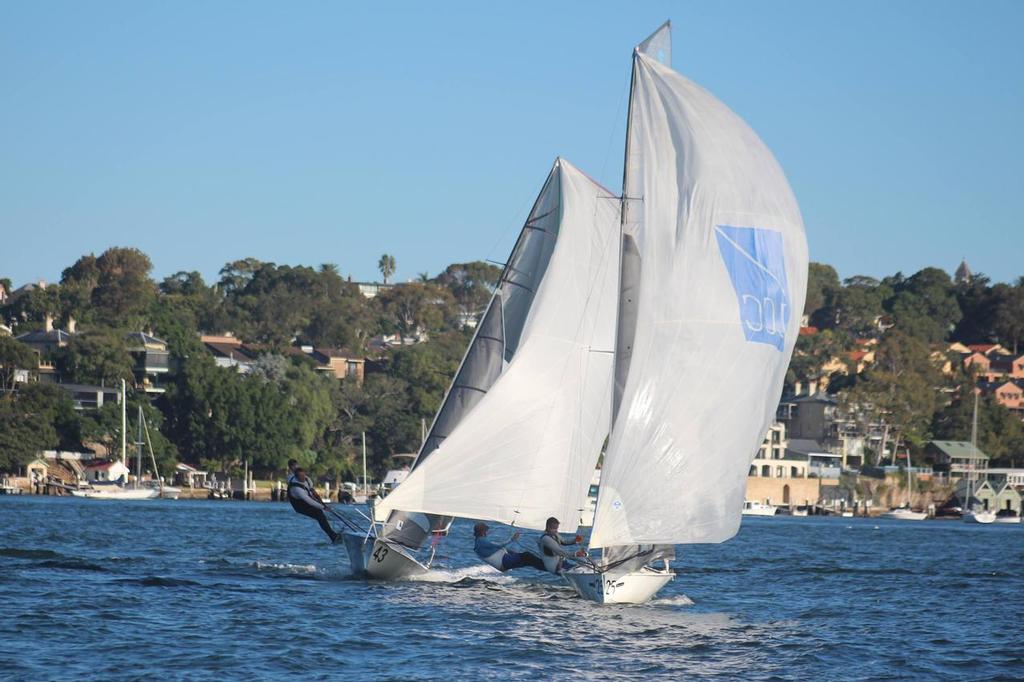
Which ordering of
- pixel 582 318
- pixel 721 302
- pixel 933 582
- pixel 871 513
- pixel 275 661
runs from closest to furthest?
1. pixel 275 661
2. pixel 721 302
3. pixel 582 318
4. pixel 933 582
5. pixel 871 513

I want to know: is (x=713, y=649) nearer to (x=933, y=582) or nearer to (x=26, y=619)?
(x=26, y=619)

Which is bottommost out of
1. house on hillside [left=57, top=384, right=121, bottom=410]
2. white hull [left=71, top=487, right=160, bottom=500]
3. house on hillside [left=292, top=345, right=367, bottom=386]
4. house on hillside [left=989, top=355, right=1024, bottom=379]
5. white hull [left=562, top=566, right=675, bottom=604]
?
white hull [left=562, top=566, right=675, bottom=604]

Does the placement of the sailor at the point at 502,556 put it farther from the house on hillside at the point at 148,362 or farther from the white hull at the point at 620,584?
the house on hillside at the point at 148,362

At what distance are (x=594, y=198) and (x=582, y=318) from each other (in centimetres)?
262

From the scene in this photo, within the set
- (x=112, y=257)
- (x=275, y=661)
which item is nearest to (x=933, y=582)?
(x=275, y=661)

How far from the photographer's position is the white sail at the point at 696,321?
3142cm

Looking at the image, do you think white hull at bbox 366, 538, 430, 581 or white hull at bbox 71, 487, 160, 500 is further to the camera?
white hull at bbox 71, 487, 160, 500

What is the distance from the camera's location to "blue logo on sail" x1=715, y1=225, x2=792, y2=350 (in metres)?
31.4

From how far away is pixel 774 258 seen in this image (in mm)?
31844

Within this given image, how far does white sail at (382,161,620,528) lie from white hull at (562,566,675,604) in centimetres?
262

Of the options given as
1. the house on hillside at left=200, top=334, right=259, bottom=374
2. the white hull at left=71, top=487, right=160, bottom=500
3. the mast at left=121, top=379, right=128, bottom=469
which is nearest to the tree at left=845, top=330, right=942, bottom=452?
the house on hillside at left=200, top=334, right=259, bottom=374

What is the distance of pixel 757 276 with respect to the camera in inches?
1244

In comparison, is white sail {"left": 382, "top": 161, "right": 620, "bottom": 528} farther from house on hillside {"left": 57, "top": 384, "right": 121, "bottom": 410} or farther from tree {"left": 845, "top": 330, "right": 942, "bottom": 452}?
tree {"left": 845, "top": 330, "right": 942, "bottom": 452}

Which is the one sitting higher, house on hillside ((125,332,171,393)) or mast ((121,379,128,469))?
house on hillside ((125,332,171,393))
